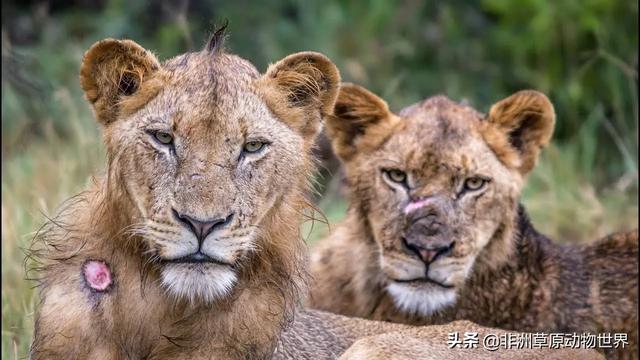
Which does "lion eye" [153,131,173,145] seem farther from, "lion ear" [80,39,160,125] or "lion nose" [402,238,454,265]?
"lion nose" [402,238,454,265]

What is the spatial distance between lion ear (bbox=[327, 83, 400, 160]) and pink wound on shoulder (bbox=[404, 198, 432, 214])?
0.57 metres

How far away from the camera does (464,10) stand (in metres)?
13.7

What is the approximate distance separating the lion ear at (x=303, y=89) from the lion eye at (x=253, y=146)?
25 cm

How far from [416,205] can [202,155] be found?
2.25 meters

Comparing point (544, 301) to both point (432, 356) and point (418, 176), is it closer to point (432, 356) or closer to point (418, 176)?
point (418, 176)

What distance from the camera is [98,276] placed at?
17.8ft

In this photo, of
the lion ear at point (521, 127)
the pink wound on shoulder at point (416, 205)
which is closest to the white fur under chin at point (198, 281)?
the pink wound on shoulder at point (416, 205)

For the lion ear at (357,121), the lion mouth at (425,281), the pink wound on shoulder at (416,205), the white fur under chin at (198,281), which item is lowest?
the white fur under chin at (198,281)

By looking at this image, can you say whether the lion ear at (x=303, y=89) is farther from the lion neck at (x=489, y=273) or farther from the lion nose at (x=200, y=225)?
the lion neck at (x=489, y=273)

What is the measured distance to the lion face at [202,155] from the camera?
506cm

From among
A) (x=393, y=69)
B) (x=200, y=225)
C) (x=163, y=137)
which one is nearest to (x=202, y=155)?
(x=163, y=137)

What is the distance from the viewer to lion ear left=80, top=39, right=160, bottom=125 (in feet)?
17.7

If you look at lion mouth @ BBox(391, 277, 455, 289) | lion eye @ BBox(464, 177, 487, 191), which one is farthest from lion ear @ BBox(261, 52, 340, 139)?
lion eye @ BBox(464, 177, 487, 191)

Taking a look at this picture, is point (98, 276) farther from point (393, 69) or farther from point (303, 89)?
point (393, 69)
